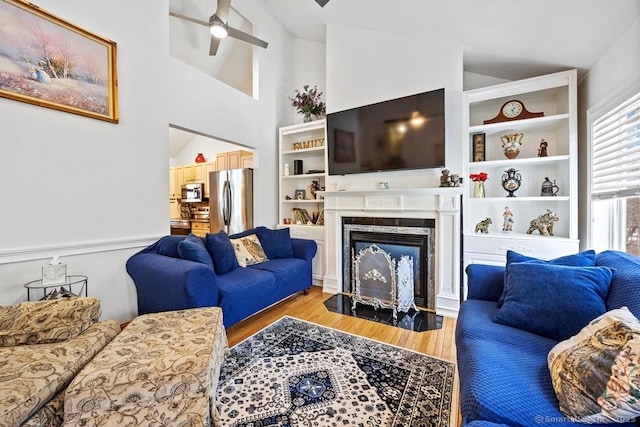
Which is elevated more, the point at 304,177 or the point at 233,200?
the point at 304,177

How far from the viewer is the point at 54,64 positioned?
6.86 feet

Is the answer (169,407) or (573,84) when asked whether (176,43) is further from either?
(573,84)

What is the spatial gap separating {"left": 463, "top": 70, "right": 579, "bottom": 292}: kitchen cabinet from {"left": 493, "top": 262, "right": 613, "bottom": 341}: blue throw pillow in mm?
1297

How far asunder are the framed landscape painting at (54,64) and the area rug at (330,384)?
2.33 metres

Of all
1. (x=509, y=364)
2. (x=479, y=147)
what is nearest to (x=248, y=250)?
(x=509, y=364)

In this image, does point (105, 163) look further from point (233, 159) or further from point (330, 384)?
point (233, 159)

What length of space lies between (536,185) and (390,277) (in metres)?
1.83

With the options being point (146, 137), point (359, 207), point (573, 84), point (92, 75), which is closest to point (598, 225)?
point (573, 84)

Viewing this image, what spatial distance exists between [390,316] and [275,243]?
61.8 inches

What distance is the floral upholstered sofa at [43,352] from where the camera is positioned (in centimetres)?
108

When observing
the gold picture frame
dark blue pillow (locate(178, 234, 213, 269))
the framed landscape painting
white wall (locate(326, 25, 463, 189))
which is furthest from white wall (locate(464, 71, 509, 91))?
the framed landscape painting

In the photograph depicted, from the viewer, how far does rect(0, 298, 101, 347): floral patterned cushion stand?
57.1 inches

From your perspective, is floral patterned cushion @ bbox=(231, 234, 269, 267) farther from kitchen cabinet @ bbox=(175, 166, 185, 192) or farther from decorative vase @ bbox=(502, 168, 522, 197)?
kitchen cabinet @ bbox=(175, 166, 185, 192)

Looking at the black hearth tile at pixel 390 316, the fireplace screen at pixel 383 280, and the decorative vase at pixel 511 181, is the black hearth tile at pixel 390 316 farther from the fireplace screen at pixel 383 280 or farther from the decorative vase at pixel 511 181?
the decorative vase at pixel 511 181
